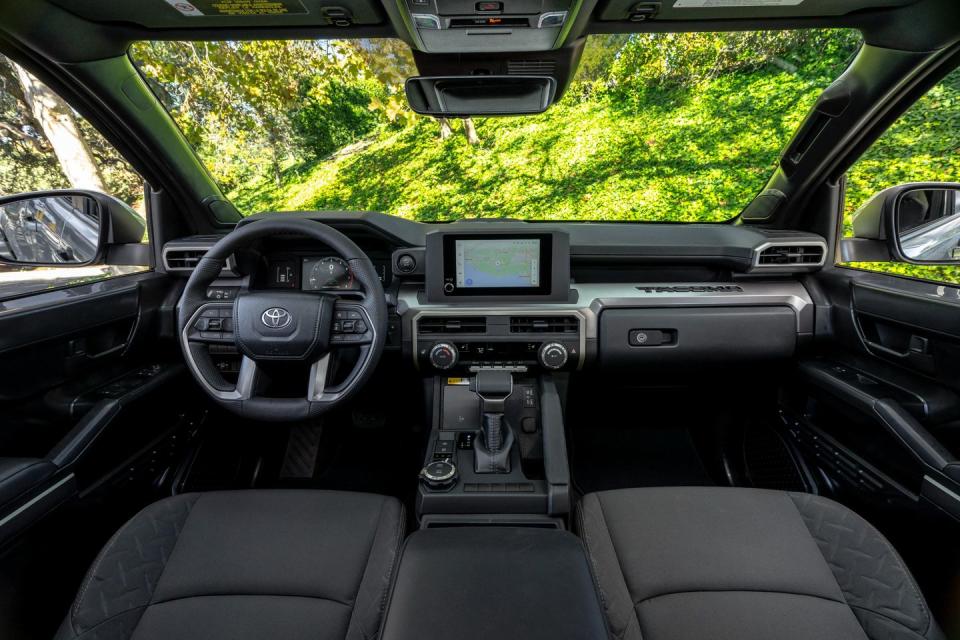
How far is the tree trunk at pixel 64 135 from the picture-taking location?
2613mm

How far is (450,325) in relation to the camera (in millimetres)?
2289

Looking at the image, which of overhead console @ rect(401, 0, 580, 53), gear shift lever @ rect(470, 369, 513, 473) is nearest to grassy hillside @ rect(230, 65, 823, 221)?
overhead console @ rect(401, 0, 580, 53)

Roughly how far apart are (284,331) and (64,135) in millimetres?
2201

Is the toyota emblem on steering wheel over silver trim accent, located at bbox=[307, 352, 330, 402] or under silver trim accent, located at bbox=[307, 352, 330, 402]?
over

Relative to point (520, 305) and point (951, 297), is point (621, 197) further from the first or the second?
point (951, 297)

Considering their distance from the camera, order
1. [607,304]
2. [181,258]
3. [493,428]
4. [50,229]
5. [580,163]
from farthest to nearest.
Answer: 1. [580,163]
2. [181,258]
3. [607,304]
4. [50,229]
5. [493,428]

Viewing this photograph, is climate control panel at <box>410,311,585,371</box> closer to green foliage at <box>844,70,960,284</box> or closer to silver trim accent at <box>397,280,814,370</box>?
silver trim accent at <box>397,280,814,370</box>

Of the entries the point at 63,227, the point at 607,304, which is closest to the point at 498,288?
the point at 607,304

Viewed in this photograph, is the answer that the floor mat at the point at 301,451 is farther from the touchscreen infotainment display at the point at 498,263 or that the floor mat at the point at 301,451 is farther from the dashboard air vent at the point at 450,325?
the touchscreen infotainment display at the point at 498,263

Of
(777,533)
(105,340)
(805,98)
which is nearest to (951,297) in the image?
(777,533)

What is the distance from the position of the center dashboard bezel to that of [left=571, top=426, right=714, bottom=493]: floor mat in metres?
1.06

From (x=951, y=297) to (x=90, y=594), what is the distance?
8.74ft

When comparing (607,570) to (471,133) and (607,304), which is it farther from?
(471,133)

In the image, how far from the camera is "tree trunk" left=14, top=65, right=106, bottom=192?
8.57 ft
